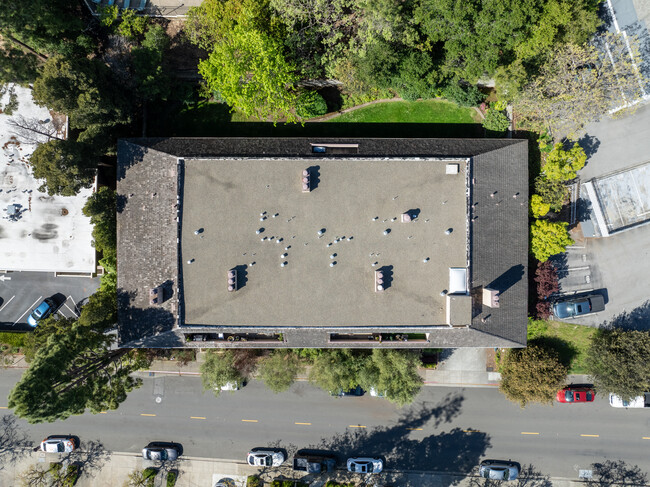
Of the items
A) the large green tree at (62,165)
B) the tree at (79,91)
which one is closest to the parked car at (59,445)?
the large green tree at (62,165)

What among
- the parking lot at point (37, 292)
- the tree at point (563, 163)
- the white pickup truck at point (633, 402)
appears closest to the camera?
the tree at point (563, 163)

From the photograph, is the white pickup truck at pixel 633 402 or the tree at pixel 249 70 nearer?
the tree at pixel 249 70

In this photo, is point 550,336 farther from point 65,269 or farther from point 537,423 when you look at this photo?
point 65,269

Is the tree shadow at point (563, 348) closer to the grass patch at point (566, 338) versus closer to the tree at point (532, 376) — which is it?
the grass patch at point (566, 338)

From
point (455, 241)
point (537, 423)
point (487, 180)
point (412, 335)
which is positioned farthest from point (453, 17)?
point (537, 423)

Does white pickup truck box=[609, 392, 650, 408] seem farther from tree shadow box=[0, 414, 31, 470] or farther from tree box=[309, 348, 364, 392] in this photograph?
tree shadow box=[0, 414, 31, 470]

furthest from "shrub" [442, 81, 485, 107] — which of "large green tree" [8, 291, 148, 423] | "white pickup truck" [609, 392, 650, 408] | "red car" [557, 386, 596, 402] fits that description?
"large green tree" [8, 291, 148, 423]
